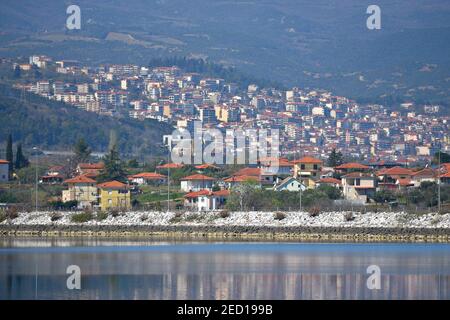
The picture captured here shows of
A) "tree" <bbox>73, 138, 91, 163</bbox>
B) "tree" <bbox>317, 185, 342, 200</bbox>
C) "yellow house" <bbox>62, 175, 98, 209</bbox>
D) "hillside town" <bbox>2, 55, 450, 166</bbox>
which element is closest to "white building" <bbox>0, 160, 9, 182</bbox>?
"yellow house" <bbox>62, 175, 98, 209</bbox>

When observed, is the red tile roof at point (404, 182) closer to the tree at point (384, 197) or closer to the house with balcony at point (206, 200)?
the tree at point (384, 197)

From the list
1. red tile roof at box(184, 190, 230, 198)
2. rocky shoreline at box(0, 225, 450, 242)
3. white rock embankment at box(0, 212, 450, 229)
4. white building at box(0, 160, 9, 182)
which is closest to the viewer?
rocky shoreline at box(0, 225, 450, 242)

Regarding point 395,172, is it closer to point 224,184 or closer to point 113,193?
point 224,184

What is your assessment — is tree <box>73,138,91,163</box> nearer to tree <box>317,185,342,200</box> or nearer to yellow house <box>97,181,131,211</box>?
yellow house <box>97,181,131,211</box>

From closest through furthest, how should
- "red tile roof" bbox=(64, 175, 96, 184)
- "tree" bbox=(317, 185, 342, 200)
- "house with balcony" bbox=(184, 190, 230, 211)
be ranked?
"house with balcony" bbox=(184, 190, 230, 211), "tree" bbox=(317, 185, 342, 200), "red tile roof" bbox=(64, 175, 96, 184)

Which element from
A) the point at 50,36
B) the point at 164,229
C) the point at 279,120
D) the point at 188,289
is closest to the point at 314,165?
the point at 164,229
